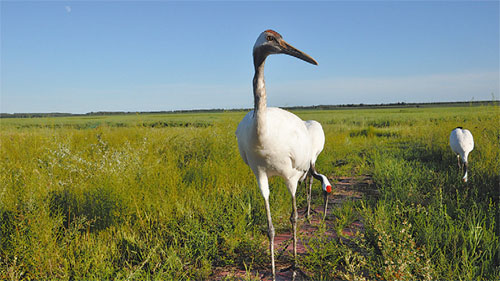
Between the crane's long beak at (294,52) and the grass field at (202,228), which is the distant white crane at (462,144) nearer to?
the grass field at (202,228)

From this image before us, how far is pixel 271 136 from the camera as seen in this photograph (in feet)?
7.92

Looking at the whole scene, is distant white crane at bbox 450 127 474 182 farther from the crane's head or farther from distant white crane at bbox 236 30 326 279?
the crane's head

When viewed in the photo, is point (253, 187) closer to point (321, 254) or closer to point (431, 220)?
point (321, 254)

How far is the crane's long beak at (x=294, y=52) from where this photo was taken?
2220mm

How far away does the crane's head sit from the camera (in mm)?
2219

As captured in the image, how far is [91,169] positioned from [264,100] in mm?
3103

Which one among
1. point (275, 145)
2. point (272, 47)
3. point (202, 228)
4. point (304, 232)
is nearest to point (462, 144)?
point (304, 232)

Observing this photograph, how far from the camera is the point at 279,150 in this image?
2508 millimetres

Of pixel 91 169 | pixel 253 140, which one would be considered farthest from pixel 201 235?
pixel 91 169

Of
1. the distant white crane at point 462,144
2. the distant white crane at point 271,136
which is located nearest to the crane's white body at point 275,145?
the distant white crane at point 271,136

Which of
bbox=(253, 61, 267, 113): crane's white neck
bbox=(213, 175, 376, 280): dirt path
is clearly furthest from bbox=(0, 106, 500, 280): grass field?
bbox=(253, 61, 267, 113): crane's white neck

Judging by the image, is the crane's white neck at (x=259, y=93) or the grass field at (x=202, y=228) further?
the grass field at (x=202, y=228)

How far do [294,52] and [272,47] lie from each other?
0.19 metres

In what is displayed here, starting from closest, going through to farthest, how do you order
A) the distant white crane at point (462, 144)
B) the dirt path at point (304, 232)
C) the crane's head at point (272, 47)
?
the crane's head at point (272, 47)
the dirt path at point (304, 232)
the distant white crane at point (462, 144)
